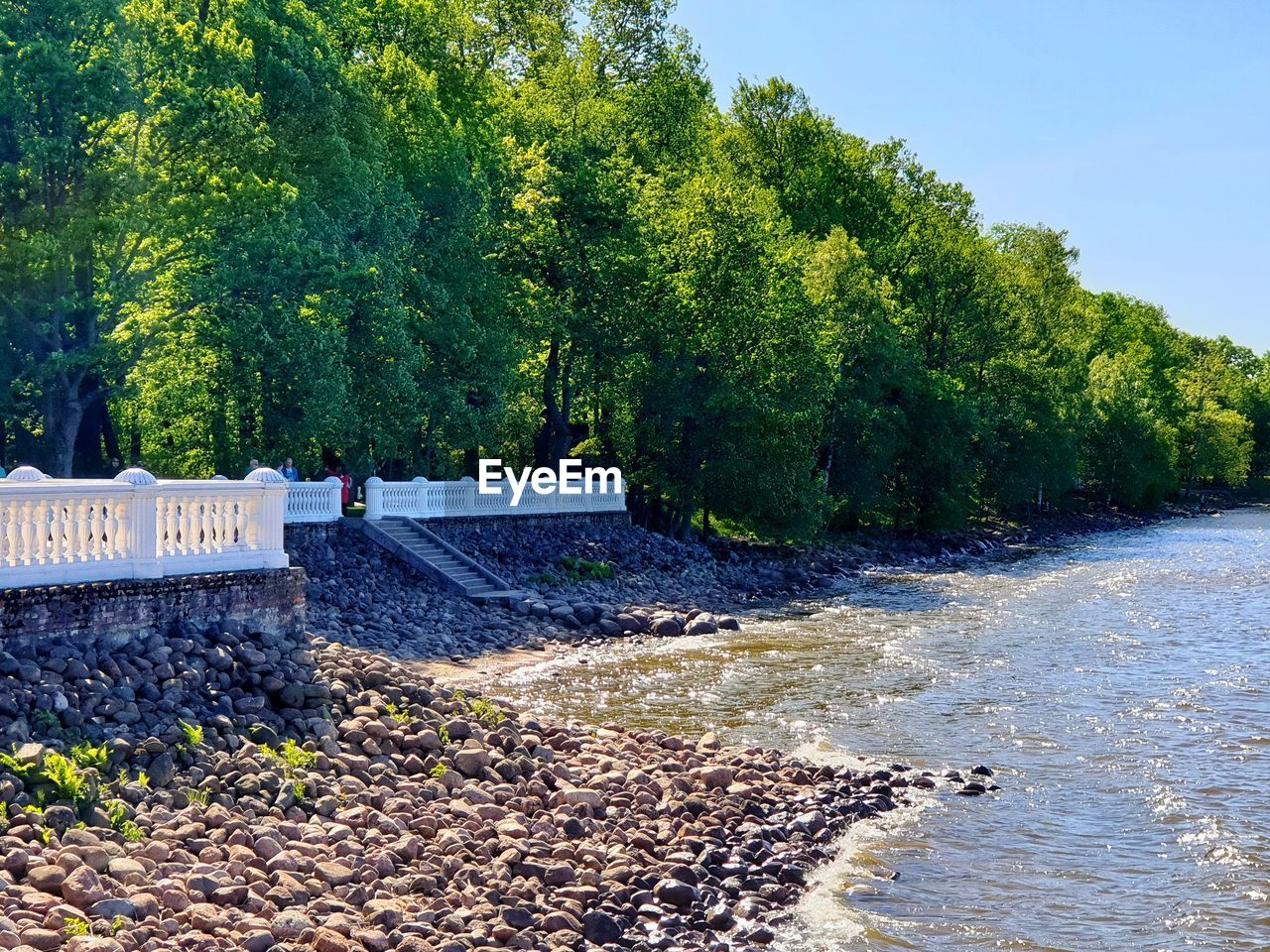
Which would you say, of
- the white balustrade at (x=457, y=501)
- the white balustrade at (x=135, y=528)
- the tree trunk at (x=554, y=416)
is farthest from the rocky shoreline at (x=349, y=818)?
the tree trunk at (x=554, y=416)

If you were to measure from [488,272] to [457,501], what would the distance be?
8.60 meters

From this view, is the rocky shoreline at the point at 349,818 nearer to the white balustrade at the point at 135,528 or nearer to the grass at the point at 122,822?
the grass at the point at 122,822

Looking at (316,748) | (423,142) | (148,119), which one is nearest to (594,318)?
(423,142)

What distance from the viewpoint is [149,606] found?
→ 14906 millimetres

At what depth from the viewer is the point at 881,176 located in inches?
2749

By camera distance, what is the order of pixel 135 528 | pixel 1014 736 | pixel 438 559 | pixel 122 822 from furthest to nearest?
pixel 438 559, pixel 1014 736, pixel 135 528, pixel 122 822

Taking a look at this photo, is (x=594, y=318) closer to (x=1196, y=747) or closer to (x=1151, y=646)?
(x=1151, y=646)

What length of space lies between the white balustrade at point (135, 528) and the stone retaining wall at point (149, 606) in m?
0.16

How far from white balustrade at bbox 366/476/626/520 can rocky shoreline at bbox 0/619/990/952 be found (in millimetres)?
15609

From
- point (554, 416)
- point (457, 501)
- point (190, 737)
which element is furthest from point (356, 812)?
point (554, 416)

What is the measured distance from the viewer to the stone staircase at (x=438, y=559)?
101 feet

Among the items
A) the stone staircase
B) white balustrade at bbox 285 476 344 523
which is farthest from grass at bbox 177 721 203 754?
the stone staircase

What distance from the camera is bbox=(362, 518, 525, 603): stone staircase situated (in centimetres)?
3089

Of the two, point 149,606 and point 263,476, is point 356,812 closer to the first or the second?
point 149,606
